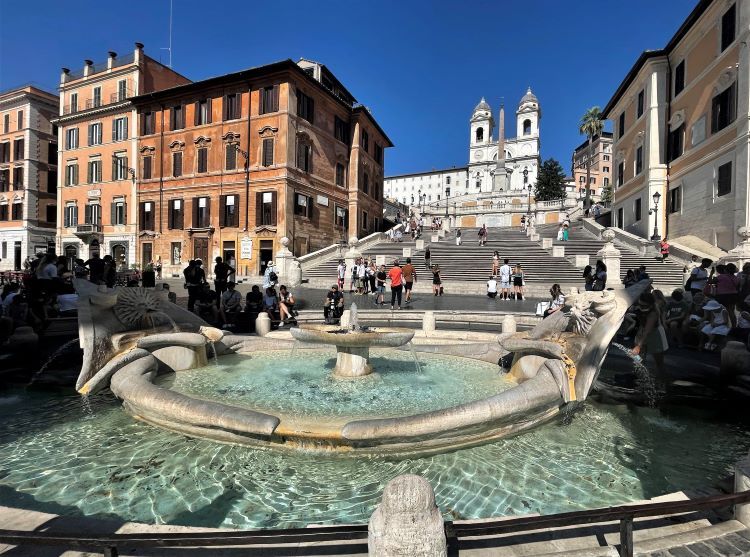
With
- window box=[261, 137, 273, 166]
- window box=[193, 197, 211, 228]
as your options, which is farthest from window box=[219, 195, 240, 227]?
window box=[261, 137, 273, 166]

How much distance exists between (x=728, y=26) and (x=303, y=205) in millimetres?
27263

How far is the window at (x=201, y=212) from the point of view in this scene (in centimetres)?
3262

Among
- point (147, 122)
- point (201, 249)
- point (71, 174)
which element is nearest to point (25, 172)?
point (71, 174)

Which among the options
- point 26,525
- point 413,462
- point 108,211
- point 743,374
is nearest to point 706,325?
point 743,374

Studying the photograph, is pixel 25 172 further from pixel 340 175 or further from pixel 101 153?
pixel 340 175

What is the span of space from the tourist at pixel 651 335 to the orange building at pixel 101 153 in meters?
37.2

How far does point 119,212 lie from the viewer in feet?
119

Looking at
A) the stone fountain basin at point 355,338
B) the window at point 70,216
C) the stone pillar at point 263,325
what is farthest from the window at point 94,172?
the stone fountain basin at point 355,338

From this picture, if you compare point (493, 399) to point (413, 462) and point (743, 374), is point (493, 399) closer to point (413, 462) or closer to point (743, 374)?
point (413, 462)

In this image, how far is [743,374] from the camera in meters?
5.82

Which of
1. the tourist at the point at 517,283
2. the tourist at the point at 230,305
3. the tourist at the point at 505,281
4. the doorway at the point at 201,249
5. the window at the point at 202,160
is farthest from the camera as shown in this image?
the window at the point at 202,160

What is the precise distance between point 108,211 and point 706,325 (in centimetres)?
4262

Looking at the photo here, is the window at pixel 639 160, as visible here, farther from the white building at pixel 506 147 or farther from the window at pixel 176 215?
the white building at pixel 506 147

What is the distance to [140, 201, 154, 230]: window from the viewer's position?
34844 mm
